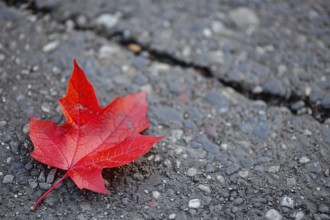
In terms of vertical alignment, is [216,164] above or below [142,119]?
below

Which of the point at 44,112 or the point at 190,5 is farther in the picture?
the point at 190,5

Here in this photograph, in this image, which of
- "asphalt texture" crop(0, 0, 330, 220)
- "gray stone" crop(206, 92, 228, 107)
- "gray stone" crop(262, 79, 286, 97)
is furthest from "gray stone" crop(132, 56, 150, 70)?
"gray stone" crop(262, 79, 286, 97)

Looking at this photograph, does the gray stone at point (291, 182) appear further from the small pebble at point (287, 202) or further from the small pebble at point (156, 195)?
the small pebble at point (156, 195)

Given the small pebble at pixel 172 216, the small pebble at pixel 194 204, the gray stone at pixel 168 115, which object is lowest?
the small pebble at pixel 172 216

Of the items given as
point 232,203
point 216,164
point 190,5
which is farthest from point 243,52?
point 232,203

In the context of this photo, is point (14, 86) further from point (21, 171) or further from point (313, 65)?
point (313, 65)

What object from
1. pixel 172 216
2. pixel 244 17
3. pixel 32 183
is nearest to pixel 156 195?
pixel 172 216

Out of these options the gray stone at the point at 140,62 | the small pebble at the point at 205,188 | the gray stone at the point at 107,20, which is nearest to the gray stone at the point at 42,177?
the small pebble at the point at 205,188
